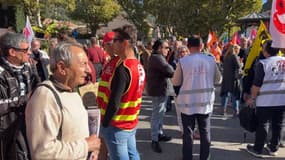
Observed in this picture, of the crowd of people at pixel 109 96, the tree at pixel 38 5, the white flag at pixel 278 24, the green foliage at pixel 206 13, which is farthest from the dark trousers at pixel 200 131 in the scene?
the tree at pixel 38 5

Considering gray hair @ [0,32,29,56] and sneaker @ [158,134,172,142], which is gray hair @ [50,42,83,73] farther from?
sneaker @ [158,134,172,142]

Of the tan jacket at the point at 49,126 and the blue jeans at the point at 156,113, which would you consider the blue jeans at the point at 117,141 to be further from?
the blue jeans at the point at 156,113

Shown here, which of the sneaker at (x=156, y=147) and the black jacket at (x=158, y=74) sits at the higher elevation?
the black jacket at (x=158, y=74)

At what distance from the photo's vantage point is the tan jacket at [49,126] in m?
1.96

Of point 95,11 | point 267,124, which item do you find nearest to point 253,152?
point 267,124

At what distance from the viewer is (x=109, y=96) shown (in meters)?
3.38

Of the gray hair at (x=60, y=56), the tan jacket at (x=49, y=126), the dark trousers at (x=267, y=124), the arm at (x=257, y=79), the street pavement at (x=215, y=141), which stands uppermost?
the gray hair at (x=60, y=56)

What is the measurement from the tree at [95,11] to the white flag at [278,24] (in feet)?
120

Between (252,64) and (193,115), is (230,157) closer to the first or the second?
(193,115)

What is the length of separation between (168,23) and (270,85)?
30.7m

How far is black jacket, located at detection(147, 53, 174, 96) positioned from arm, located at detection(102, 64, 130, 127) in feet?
7.02

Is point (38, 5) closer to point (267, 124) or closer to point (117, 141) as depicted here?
point (267, 124)

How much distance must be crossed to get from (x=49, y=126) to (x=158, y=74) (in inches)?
145

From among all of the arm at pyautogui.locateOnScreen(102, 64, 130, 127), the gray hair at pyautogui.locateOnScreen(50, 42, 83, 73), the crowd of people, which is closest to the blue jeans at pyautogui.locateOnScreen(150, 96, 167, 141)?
the crowd of people
